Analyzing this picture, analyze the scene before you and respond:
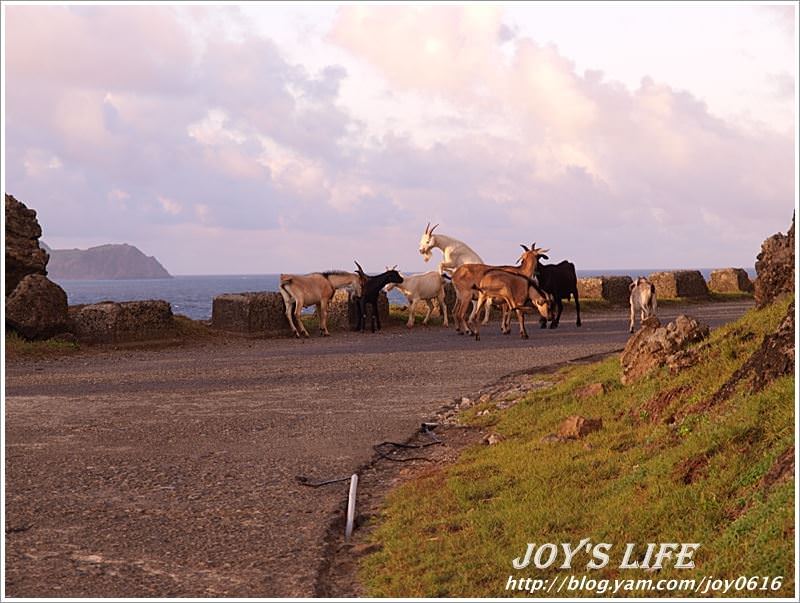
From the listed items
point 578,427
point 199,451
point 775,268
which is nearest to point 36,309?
point 199,451

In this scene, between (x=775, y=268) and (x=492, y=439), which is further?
(x=775, y=268)

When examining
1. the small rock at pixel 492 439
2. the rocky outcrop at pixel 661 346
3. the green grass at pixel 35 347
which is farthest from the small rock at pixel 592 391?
the green grass at pixel 35 347

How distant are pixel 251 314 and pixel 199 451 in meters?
13.4

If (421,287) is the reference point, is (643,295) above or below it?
below

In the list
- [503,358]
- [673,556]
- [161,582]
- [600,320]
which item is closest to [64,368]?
[503,358]

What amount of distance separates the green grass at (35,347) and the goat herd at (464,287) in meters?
5.46

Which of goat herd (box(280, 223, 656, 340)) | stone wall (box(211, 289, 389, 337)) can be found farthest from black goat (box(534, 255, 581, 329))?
stone wall (box(211, 289, 389, 337))

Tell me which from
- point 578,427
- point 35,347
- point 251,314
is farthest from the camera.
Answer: point 251,314

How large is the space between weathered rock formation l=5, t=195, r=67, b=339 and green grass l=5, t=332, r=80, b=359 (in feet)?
1.04

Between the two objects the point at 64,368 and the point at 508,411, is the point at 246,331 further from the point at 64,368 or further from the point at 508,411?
the point at 508,411

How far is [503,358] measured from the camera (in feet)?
54.4

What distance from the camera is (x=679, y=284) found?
34062mm

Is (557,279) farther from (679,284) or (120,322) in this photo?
(679,284)

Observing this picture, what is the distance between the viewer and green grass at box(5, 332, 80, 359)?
58.4ft
